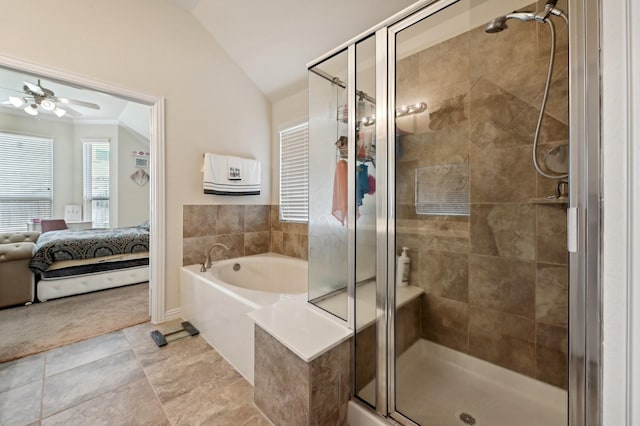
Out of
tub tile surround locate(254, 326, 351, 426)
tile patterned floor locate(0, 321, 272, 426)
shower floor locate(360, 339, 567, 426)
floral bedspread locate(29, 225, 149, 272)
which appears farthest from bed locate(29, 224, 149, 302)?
shower floor locate(360, 339, 567, 426)

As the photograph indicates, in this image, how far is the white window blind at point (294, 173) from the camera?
2781mm

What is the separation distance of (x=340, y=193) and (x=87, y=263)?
3.40 m

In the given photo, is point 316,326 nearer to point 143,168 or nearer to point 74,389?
point 74,389

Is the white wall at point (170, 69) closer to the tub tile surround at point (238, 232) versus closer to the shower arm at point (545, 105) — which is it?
the tub tile surround at point (238, 232)

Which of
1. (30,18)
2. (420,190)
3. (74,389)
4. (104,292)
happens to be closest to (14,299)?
(104,292)

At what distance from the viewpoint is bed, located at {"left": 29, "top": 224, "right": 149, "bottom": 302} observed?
273 centimetres

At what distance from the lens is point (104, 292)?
120 inches

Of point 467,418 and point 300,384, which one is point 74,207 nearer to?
point 300,384

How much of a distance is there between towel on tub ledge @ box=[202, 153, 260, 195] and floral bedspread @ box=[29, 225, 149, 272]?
5.84 ft

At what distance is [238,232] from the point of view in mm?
2844

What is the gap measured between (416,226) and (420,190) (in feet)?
0.82
